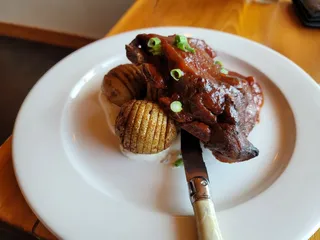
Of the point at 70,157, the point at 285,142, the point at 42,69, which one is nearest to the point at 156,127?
the point at 70,157

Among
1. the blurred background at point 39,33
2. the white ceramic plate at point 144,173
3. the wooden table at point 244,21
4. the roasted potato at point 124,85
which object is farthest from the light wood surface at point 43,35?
the roasted potato at point 124,85

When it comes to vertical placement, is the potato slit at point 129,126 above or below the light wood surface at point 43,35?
above

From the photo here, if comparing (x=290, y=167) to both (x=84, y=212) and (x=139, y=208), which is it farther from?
(x=84, y=212)

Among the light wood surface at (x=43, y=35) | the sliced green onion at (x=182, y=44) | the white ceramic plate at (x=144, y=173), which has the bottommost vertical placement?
the light wood surface at (x=43, y=35)

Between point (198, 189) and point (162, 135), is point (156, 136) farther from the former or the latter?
point (198, 189)

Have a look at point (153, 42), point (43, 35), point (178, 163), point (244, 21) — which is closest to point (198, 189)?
point (178, 163)

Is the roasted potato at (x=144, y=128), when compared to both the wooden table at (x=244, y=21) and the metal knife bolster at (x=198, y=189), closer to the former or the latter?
the metal knife bolster at (x=198, y=189)
